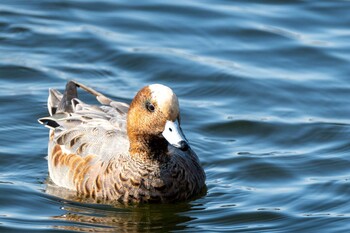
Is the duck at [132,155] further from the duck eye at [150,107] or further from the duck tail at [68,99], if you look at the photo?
the duck tail at [68,99]

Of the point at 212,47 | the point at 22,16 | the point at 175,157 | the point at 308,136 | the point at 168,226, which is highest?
the point at 22,16

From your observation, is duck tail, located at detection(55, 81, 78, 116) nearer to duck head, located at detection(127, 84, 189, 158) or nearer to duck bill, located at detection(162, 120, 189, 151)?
duck head, located at detection(127, 84, 189, 158)

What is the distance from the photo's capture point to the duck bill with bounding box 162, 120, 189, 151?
8.84 meters

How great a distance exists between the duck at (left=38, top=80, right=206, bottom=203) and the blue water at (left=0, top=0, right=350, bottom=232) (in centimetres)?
16

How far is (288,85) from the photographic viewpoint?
13.2 metres

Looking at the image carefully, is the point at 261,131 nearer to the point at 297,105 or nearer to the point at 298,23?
the point at 297,105

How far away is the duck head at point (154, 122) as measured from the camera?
897cm

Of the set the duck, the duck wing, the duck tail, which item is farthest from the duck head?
the duck tail

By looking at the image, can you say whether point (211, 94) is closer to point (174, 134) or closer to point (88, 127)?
point (88, 127)

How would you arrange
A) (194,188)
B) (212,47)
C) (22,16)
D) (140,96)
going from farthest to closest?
(22,16) → (212,47) → (194,188) → (140,96)

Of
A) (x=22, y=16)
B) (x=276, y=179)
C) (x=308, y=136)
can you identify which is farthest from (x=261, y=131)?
(x=22, y=16)

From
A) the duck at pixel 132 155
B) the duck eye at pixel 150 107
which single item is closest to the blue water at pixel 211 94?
the duck at pixel 132 155

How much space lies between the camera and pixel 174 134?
8.95 meters

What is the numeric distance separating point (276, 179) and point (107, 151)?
5.95 feet
